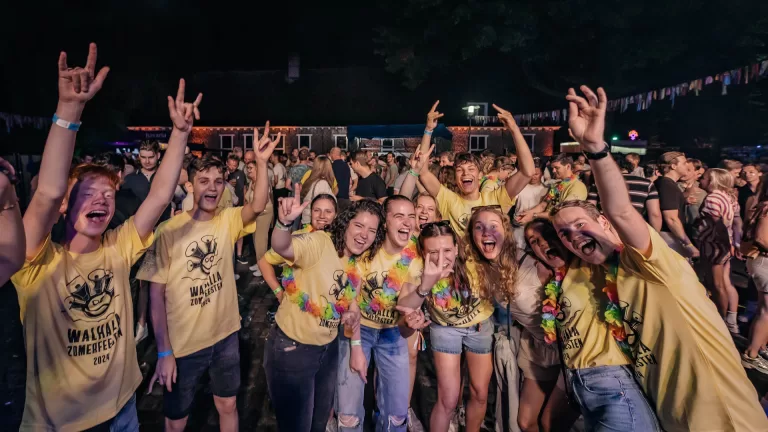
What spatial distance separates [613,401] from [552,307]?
60 cm

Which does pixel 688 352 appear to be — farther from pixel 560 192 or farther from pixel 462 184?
pixel 560 192

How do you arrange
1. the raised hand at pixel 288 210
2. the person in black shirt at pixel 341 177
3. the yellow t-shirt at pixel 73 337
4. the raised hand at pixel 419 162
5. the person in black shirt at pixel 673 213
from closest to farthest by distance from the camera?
the yellow t-shirt at pixel 73 337
the raised hand at pixel 288 210
the raised hand at pixel 419 162
the person in black shirt at pixel 673 213
the person in black shirt at pixel 341 177

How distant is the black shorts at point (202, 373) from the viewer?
8.36 ft

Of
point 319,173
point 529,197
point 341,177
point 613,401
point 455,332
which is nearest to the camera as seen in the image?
point 613,401

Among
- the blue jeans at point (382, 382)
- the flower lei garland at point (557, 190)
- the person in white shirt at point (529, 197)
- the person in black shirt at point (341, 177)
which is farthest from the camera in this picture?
the person in black shirt at point (341, 177)

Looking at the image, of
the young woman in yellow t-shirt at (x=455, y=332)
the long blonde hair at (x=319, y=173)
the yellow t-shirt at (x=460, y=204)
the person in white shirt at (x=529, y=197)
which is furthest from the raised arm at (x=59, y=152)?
the person in white shirt at (x=529, y=197)

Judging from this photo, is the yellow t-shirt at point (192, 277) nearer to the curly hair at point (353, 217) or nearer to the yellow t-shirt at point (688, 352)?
the curly hair at point (353, 217)

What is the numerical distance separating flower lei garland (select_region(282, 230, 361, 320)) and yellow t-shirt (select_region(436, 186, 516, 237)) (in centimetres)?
168

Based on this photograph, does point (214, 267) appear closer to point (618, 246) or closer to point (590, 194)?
point (618, 246)

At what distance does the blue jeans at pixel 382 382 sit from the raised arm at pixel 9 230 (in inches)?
73.1

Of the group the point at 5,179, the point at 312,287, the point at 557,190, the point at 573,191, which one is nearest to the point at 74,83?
the point at 5,179

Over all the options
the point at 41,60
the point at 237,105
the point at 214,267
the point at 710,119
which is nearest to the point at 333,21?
the point at 237,105

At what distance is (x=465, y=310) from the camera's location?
9.52 ft

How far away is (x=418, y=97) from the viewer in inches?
963
